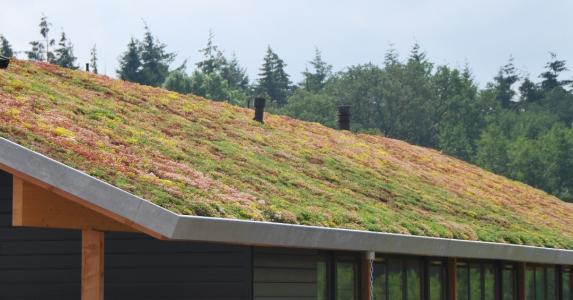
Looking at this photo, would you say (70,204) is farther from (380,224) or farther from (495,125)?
(495,125)

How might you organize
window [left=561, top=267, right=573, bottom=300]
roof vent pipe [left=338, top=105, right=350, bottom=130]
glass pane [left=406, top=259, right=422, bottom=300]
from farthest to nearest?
roof vent pipe [left=338, top=105, right=350, bottom=130] → window [left=561, top=267, right=573, bottom=300] → glass pane [left=406, top=259, right=422, bottom=300]

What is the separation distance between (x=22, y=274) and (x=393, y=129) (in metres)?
87.9

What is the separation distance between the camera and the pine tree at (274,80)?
124 m

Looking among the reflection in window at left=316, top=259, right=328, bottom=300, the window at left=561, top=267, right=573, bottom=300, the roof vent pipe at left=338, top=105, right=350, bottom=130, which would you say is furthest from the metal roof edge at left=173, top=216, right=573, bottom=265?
the roof vent pipe at left=338, top=105, right=350, bottom=130

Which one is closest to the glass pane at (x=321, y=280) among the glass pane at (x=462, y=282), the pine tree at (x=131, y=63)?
the glass pane at (x=462, y=282)

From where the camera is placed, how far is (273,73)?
414 ft

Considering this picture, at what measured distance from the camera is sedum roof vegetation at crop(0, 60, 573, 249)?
45.6 feet

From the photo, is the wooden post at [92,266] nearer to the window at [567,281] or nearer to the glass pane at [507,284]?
the glass pane at [507,284]

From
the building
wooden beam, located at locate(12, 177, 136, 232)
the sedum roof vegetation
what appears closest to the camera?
wooden beam, located at locate(12, 177, 136, 232)

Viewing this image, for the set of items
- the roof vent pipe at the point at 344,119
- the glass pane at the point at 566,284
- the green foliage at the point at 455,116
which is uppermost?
the green foliage at the point at 455,116

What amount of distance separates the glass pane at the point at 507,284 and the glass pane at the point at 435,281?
2732 mm

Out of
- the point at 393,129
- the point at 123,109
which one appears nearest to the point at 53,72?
the point at 123,109

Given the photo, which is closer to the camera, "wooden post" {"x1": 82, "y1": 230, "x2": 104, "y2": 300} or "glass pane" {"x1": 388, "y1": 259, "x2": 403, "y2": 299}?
"wooden post" {"x1": 82, "y1": 230, "x2": 104, "y2": 300}

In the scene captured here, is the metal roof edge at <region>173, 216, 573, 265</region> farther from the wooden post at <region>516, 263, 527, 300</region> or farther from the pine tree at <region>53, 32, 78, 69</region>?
the pine tree at <region>53, 32, 78, 69</region>
